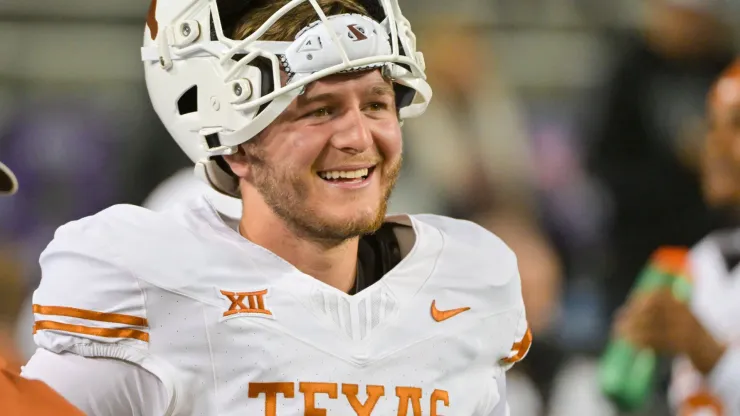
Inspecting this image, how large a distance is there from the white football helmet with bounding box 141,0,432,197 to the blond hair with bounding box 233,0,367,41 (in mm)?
13

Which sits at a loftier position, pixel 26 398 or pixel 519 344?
pixel 26 398

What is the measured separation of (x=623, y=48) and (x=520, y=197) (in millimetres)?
533

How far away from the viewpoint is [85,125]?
10.0 ft

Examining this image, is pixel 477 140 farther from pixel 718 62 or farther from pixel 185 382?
pixel 185 382

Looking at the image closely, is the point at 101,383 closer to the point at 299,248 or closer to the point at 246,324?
the point at 246,324

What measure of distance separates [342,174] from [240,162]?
5.7 inches

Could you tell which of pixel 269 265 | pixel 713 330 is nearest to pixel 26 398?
pixel 269 265

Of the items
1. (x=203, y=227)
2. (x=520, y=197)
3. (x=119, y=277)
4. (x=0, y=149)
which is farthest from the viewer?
(x=520, y=197)

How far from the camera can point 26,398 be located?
0.99m

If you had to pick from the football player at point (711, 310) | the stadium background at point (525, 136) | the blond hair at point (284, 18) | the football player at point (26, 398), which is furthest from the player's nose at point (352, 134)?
the football player at point (711, 310)

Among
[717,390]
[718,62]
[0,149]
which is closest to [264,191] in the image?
[0,149]

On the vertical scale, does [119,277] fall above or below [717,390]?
above

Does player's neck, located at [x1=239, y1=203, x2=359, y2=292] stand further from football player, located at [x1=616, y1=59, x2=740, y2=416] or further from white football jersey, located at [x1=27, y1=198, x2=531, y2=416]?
football player, located at [x1=616, y1=59, x2=740, y2=416]

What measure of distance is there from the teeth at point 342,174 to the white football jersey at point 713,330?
200 cm
